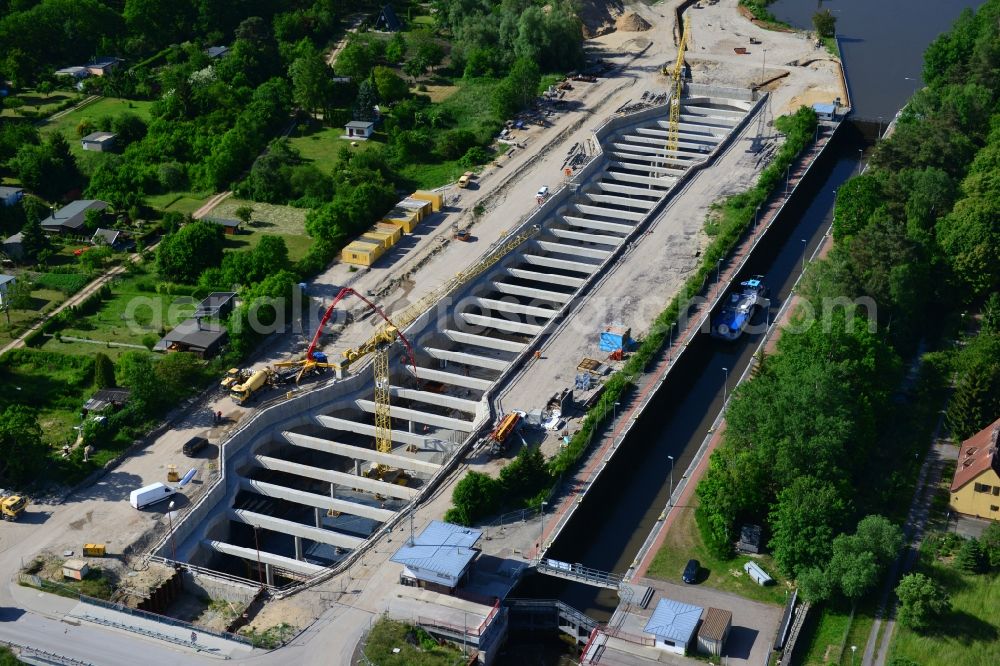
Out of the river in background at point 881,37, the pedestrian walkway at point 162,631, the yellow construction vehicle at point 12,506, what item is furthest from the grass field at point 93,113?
the river in background at point 881,37

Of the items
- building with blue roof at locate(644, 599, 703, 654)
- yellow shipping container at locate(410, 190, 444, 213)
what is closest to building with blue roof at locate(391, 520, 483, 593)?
building with blue roof at locate(644, 599, 703, 654)

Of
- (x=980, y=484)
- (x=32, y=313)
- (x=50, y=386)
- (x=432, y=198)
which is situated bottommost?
(x=50, y=386)

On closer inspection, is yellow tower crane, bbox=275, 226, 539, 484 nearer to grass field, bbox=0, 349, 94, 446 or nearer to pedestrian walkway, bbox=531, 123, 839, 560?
pedestrian walkway, bbox=531, 123, 839, 560

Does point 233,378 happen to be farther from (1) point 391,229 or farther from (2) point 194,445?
(1) point 391,229

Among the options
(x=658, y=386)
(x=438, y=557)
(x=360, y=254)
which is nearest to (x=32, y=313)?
(x=360, y=254)

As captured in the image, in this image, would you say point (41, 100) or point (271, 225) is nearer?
point (271, 225)

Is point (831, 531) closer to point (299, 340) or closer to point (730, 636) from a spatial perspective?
point (730, 636)
